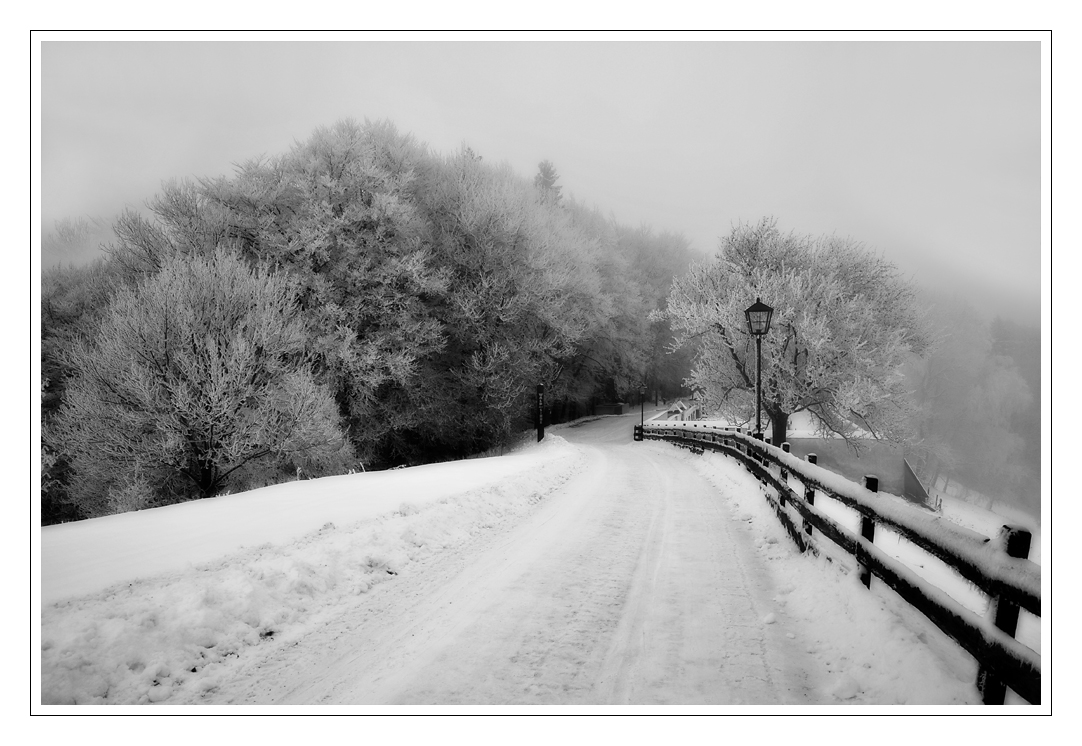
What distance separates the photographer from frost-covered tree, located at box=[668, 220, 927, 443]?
680 inches

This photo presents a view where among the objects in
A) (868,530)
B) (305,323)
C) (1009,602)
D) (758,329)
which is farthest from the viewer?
(305,323)

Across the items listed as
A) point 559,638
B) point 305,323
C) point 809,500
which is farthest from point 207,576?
point 305,323

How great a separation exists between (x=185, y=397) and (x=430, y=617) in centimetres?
1292

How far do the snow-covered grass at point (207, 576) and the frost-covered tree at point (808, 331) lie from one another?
46.3ft

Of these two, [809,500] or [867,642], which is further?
[809,500]

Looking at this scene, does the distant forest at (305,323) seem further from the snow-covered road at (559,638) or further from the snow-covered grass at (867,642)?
the snow-covered grass at (867,642)

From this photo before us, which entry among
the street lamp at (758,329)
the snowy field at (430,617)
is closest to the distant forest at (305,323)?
the snowy field at (430,617)

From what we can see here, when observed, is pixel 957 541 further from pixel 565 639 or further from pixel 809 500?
pixel 809 500

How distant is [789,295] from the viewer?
1773 centimetres

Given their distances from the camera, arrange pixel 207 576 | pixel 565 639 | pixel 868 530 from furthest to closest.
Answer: pixel 207 576, pixel 868 530, pixel 565 639

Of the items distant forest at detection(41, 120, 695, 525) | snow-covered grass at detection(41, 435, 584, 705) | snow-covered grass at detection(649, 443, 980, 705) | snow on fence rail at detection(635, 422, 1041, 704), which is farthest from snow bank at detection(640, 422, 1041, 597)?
distant forest at detection(41, 120, 695, 525)

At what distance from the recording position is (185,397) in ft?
42.2

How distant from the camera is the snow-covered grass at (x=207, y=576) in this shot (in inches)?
112
